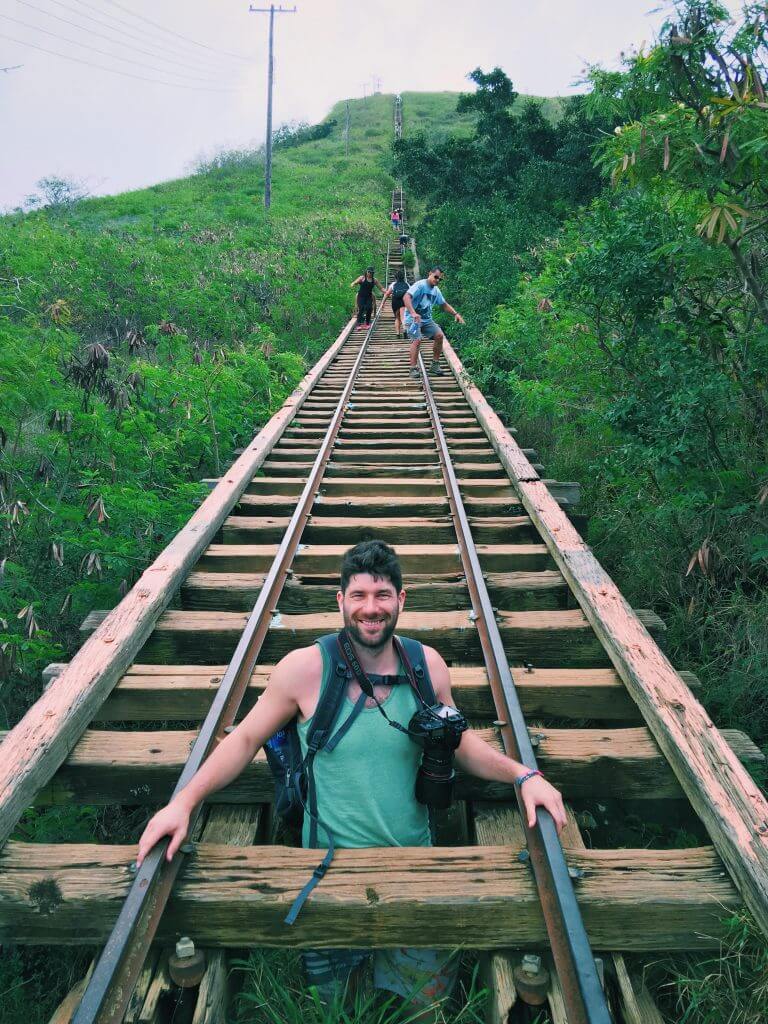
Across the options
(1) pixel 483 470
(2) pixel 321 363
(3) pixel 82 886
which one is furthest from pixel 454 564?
(2) pixel 321 363

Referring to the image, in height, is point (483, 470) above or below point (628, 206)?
below

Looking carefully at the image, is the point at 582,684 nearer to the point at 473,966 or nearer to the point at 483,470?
the point at 473,966

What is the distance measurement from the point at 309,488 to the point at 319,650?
12.1ft

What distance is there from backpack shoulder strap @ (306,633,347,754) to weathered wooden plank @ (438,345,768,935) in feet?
4.53

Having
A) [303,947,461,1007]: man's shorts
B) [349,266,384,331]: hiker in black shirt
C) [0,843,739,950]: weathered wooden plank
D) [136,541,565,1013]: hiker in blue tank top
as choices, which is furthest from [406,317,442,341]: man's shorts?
[303,947,461,1007]: man's shorts

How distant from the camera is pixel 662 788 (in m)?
2.94

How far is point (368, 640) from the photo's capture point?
8.23 ft

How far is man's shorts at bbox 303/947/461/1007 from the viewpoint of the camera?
2277 millimetres

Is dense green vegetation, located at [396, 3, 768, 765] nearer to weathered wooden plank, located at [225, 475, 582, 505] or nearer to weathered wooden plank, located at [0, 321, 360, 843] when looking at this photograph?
weathered wooden plank, located at [225, 475, 582, 505]

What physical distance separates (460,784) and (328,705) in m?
0.84

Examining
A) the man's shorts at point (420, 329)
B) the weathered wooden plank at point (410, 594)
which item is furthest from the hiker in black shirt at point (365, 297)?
the weathered wooden plank at point (410, 594)

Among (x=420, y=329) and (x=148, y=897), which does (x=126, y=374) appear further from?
(x=148, y=897)

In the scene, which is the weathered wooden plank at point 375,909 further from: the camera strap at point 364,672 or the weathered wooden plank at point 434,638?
the weathered wooden plank at point 434,638

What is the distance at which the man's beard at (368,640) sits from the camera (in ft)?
8.22
